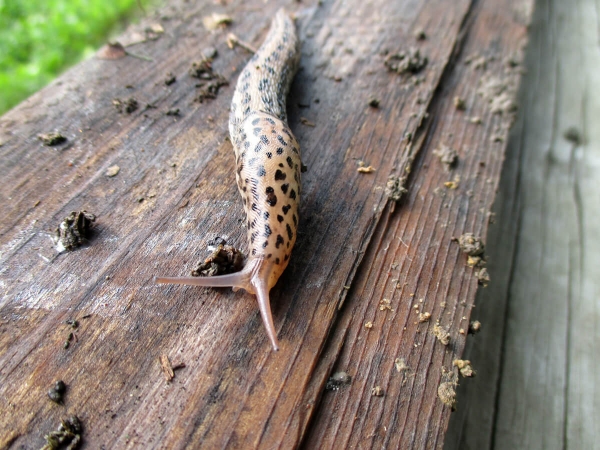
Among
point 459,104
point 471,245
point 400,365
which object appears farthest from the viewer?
point 459,104

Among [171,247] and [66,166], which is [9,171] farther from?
[171,247]

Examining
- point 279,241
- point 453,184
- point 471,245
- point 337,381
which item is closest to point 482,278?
point 471,245

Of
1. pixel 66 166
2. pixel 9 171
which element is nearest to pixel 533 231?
pixel 66 166

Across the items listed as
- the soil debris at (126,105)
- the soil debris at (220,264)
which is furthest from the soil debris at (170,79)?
the soil debris at (220,264)

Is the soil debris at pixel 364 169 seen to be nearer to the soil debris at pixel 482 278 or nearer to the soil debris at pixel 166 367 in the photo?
the soil debris at pixel 482 278

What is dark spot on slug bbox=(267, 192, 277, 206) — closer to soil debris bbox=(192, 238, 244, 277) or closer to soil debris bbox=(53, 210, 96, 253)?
soil debris bbox=(192, 238, 244, 277)

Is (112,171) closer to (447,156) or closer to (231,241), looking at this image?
(231,241)
